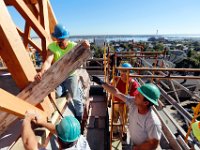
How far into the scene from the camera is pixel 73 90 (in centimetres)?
439

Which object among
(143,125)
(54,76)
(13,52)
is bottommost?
(143,125)

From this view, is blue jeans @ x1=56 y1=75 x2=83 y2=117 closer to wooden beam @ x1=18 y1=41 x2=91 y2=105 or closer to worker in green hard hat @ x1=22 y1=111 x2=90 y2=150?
wooden beam @ x1=18 y1=41 x2=91 y2=105

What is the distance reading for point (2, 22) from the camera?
207cm

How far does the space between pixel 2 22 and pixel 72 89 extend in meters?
2.49

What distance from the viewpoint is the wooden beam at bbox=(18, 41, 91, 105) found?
2.20 m

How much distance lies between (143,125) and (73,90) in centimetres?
183

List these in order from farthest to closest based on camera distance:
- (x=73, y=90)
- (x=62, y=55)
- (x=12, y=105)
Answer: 1. (x=73, y=90)
2. (x=62, y=55)
3. (x=12, y=105)

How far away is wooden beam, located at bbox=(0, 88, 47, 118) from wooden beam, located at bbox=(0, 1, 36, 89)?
0.30 meters

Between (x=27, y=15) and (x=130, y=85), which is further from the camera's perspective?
(x=130, y=85)

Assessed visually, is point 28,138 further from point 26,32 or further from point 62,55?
point 26,32

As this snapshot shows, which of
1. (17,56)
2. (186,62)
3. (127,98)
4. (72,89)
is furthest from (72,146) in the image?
(186,62)

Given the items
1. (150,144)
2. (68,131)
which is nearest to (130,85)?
(150,144)

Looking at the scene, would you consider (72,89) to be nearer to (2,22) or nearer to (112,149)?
(112,149)

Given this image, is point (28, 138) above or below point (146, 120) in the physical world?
above
